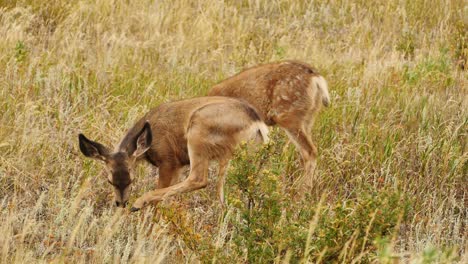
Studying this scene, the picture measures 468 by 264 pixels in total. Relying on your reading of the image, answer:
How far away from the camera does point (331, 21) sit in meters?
14.1

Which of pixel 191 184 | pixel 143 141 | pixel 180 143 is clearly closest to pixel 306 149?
pixel 180 143

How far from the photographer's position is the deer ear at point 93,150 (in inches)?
301

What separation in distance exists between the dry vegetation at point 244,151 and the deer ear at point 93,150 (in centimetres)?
22

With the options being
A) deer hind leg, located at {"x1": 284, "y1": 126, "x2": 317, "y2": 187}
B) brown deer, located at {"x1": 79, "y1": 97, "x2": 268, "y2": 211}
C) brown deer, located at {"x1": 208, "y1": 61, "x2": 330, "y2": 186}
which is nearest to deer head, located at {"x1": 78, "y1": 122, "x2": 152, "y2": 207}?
brown deer, located at {"x1": 79, "y1": 97, "x2": 268, "y2": 211}

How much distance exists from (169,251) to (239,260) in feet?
2.05

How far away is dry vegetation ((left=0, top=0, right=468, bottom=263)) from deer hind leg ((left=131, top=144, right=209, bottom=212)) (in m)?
0.16

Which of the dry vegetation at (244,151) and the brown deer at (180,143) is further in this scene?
the brown deer at (180,143)

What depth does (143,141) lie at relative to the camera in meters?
8.07

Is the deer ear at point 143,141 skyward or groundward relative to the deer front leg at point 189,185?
skyward

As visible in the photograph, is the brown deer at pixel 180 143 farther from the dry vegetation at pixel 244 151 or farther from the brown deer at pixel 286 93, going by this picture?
the brown deer at pixel 286 93

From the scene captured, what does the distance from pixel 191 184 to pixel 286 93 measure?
5.69 feet

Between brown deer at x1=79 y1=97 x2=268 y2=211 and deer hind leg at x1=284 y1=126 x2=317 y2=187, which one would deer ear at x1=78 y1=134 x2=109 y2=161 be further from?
deer hind leg at x1=284 y1=126 x2=317 y2=187

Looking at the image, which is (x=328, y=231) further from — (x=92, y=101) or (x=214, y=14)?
(x=214, y=14)

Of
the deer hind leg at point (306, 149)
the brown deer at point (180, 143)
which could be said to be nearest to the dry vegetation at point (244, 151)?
the deer hind leg at point (306, 149)
